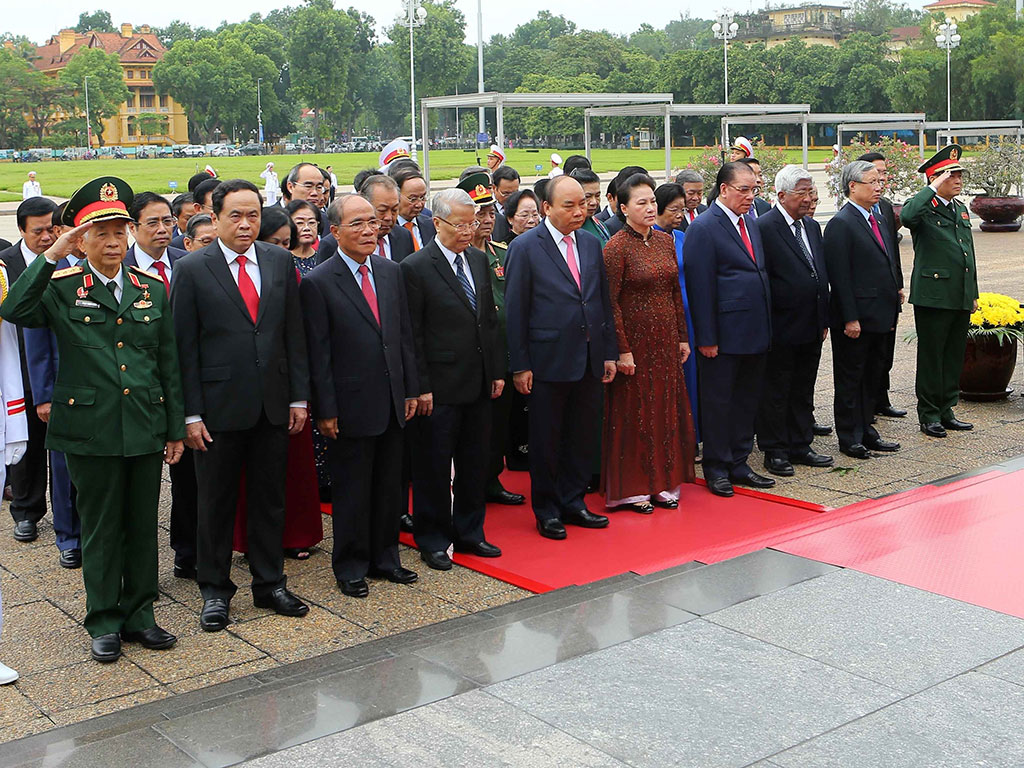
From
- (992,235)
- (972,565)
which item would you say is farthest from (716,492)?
(992,235)

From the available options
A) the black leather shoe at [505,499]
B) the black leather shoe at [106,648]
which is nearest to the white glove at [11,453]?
the black leather shoe at [106,648]

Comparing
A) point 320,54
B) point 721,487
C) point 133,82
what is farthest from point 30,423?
point 133,82

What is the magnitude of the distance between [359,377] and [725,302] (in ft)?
9.04

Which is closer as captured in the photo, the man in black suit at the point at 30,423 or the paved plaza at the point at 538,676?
the paved plaza at the point at 538,676

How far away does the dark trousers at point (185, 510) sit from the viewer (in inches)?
239

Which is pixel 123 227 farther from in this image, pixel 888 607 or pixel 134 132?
pixel 134 132

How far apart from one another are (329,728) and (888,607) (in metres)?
2.60

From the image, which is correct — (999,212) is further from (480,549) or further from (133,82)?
(133,82)

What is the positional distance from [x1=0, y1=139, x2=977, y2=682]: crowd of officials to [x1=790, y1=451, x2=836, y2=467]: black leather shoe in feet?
0.07

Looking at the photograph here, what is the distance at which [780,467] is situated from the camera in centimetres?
783

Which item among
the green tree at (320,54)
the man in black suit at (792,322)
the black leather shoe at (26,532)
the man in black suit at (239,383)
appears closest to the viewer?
the man in black suit at (239,383)

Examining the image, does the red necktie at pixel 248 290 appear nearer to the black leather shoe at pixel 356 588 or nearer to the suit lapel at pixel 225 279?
the suit lapel at pixel 225 279

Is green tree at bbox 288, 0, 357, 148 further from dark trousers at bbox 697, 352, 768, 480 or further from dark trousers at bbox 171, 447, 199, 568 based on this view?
dark trousers at bbox 171, 447, 199, 568

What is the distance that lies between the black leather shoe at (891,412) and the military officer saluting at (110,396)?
6198 mm
